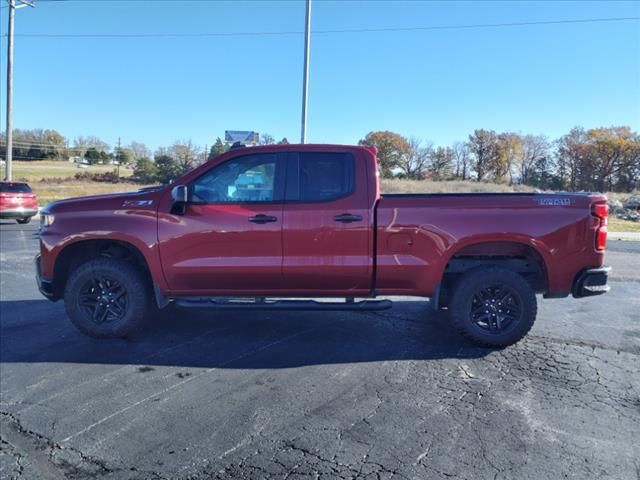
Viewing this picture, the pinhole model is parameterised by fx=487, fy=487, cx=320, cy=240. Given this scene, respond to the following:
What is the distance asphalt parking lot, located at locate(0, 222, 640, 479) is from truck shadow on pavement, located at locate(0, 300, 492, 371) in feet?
0.09

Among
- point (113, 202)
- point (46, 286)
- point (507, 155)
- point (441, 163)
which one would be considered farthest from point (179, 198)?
point (507, 155)

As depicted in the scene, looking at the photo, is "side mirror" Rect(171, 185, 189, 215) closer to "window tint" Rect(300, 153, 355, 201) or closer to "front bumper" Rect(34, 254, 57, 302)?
"window tint" Rect(300, 153, 355, 201)

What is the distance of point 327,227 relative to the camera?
477cm

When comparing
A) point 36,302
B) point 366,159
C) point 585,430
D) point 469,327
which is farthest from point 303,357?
point 36,302

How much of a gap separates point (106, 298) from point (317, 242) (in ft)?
7.61

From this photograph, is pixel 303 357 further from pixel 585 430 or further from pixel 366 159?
pixel 585 430

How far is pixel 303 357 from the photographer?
15.3 ft

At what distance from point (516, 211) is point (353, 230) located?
5.20 feet

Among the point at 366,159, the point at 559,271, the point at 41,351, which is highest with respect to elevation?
the point at 366,159

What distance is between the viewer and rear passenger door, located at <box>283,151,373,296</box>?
477 cm

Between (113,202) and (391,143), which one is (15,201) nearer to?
(113,202)

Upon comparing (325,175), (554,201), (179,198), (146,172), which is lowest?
(179,198)

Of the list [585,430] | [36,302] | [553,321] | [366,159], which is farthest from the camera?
[36,302]

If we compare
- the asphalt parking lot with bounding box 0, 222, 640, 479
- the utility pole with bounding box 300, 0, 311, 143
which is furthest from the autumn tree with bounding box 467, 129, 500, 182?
the asphalt parking lot with bounding box 0, 222, 640, 479
